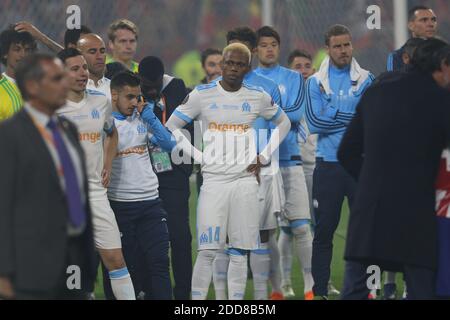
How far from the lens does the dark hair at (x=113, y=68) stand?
33.4 feet

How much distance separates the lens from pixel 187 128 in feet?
32.1

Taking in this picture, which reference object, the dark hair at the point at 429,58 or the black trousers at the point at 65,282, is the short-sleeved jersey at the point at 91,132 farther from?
the dark hair at the point at 429,58

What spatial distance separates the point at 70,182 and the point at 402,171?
198 cm

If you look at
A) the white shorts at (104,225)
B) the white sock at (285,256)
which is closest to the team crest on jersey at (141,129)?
the white shorts at (104,225)

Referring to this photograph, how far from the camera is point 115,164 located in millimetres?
9188

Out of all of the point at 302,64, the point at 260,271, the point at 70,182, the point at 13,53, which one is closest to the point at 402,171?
the point at 70,182

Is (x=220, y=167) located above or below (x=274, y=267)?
above

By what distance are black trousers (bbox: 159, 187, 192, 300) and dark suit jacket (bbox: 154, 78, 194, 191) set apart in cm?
6

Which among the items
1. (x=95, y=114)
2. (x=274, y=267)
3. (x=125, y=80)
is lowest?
(x=274, y=267)

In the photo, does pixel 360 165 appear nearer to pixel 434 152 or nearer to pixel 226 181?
pixel 434 152

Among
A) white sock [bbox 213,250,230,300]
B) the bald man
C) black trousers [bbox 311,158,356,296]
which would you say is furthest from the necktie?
black trousers [bbox 311,158,356,296]

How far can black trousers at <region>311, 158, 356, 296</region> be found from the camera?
32.1 ft

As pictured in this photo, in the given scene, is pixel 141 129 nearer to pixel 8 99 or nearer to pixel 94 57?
pixel 94 57

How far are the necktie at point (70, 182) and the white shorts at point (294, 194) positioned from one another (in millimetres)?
4163
